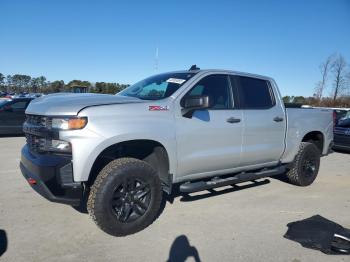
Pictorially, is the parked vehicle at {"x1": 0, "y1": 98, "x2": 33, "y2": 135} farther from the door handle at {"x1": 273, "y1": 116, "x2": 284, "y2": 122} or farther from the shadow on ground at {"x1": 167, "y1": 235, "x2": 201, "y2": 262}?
the shadow on ground at {"x1": 167, "y1": 235, "x2": 201, "y2": 262}

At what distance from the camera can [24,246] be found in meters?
3.60

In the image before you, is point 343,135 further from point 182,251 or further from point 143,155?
point 182,251

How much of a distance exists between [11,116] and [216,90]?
30.9 feet

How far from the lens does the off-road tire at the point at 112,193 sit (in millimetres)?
3699

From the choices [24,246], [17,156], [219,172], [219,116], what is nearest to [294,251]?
[219,172]

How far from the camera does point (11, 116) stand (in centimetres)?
1203

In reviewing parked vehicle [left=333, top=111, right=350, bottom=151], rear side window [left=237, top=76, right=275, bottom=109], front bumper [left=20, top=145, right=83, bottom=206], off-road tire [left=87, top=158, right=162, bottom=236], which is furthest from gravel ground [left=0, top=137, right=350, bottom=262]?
parked vehicle [left=333, top=111, right=350, bottom=151]

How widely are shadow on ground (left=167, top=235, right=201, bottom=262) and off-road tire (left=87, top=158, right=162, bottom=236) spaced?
0.49m

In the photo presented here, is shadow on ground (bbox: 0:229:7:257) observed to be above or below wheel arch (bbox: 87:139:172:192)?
below

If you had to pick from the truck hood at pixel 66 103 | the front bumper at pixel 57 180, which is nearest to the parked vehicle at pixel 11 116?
the truck hood at pixel 66 103

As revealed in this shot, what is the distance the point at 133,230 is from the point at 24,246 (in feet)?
3.77

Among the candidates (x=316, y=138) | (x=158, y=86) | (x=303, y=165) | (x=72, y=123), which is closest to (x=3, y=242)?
(x=72, y=123)

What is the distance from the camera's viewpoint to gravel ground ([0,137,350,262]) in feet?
11.6

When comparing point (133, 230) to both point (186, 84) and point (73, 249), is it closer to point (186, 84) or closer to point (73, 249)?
point (73, 249)
